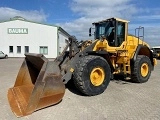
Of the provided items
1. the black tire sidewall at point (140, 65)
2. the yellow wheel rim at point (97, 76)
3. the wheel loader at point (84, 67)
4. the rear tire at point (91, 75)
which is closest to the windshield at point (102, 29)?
the wheel loader at point (84, 67)

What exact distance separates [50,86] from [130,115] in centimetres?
210

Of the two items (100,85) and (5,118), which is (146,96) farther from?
(5,118)

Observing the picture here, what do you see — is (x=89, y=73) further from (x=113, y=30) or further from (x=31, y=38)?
(x=31, y=38)

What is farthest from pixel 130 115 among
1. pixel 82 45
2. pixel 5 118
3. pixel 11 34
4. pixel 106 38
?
pixel 11 34

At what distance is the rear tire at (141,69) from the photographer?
9406 mm

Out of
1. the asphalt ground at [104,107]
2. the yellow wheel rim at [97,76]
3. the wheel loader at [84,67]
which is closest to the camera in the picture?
the asphalt ground at [104,107]

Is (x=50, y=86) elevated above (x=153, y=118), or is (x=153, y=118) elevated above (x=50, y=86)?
(x=50, y=86)

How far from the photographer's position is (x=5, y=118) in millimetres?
5199

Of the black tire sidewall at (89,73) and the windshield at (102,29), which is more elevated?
the windshield at (102,29)

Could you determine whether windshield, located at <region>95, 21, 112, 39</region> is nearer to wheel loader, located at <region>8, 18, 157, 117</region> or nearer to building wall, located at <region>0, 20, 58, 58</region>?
wheel loader, located at <region>8, 18, 157, 117</region>

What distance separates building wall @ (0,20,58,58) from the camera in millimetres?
35406

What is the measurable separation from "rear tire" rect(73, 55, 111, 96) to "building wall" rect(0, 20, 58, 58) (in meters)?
28.6

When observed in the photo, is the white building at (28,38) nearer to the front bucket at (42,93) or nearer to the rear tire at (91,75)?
the rear tire at (91,75)

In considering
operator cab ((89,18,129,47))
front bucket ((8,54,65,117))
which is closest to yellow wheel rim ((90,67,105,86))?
front bucket ((8,54,65,117))
